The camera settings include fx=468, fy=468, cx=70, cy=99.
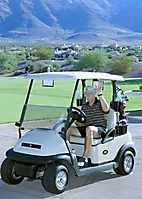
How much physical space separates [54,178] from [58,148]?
1.40 feet

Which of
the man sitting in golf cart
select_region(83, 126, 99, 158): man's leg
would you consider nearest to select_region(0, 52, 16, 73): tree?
the man sitting in golf cart

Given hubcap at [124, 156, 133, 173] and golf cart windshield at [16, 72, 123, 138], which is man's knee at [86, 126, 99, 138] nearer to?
golf cart windshield at [16, 72, 123, 138]

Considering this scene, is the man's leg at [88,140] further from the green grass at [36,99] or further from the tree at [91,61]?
the tree at [91,61]

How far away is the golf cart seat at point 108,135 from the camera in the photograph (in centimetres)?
694

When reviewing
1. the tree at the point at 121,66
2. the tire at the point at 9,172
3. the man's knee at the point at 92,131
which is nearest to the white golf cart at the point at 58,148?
the tire at the point at 9,172

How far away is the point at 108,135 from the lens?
708cm

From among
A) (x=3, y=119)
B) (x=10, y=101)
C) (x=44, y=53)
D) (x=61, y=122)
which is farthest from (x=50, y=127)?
(x=44, y=53)

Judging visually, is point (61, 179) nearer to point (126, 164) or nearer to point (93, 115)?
point (93, 115)

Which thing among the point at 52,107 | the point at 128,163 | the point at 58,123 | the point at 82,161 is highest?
the point at 52,107

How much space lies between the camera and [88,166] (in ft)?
22.5

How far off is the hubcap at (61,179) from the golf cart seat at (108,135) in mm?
748

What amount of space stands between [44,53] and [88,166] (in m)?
61.1

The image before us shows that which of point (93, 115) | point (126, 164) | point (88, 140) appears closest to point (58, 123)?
point (88, 140)

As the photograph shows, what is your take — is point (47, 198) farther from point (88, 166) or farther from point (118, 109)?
point (118, 109)
